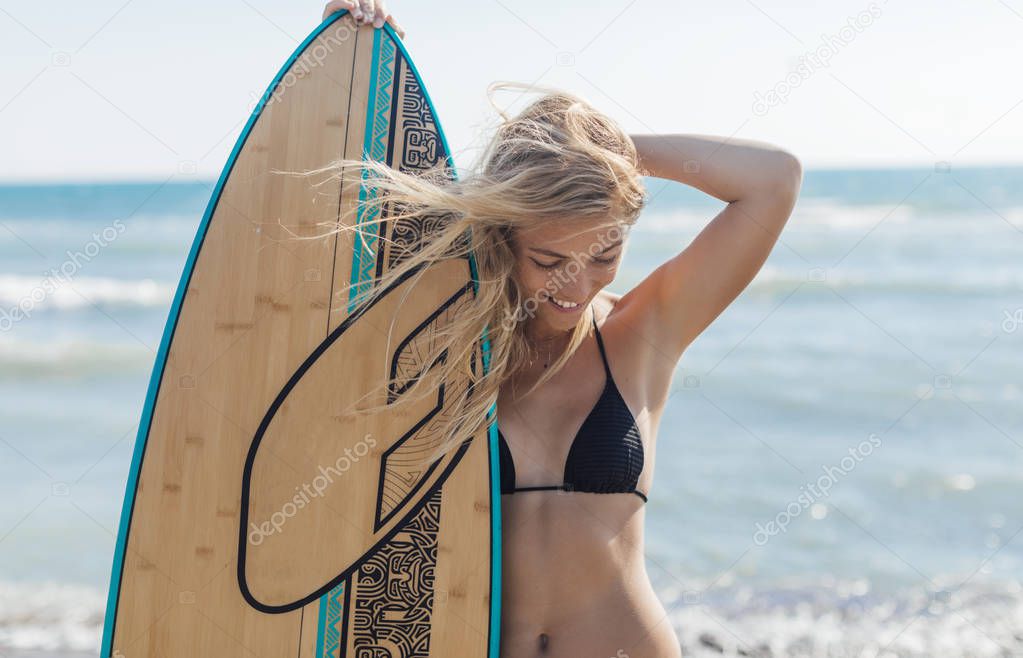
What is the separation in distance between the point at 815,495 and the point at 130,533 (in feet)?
17.4

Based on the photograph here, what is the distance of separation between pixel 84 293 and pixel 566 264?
1403 cm

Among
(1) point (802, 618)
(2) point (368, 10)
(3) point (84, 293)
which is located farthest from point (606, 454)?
(3) point (84, 293)

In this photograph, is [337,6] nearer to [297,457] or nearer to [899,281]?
[297,457]

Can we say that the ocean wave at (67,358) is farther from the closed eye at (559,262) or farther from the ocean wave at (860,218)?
the ocean wave at (860,218)

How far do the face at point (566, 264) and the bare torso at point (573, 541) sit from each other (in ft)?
0.64

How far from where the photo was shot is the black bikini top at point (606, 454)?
2137 mm

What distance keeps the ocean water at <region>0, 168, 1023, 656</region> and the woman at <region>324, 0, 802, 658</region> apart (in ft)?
9.05

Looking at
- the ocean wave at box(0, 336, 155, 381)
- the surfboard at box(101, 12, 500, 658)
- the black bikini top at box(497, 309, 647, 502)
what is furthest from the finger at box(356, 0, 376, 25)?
the ocean wave at box(0, 336, 155, 381)

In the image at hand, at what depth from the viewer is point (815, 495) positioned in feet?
21.3

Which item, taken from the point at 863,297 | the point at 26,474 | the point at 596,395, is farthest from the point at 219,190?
the point at 863,297

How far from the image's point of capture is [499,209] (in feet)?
6.85

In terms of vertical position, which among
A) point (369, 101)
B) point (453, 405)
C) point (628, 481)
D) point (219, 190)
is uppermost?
point (369, 101)

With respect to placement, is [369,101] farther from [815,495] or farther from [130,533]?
[815,495]

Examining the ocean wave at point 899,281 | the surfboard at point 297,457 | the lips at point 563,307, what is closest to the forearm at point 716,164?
the lips at point 563,307
